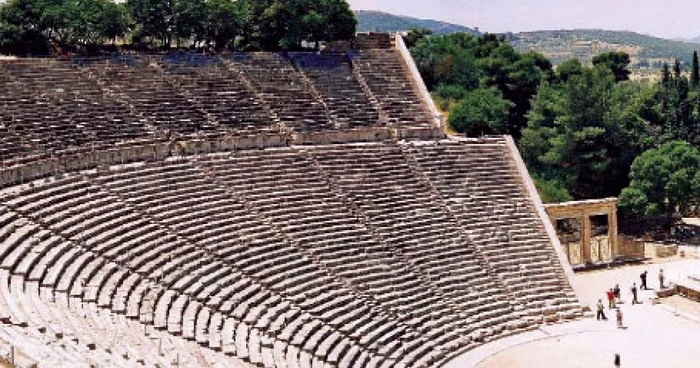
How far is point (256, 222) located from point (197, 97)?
30.8ft

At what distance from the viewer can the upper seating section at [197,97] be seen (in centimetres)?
3061

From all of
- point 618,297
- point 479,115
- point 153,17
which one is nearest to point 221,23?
point 153,17

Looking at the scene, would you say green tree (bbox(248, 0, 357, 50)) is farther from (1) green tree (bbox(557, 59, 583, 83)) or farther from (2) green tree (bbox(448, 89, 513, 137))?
(1) green tree (bbox(557, 59, 583, 83))

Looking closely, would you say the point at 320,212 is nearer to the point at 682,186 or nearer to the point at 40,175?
the point at 40,175

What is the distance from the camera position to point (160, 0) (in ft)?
137

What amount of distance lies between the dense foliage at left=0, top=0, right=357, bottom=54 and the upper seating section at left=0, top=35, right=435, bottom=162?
1876 millimetres

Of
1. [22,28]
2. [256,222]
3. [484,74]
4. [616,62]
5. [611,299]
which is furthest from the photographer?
[616,62]

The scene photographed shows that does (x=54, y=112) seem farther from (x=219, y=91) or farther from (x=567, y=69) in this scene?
(x=567, y=69)

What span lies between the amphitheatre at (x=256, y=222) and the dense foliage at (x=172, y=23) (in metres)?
2.76

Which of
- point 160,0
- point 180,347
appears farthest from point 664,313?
point 160,0

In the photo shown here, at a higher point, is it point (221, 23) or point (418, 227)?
point (221, 23)

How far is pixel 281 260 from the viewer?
27.0 metres

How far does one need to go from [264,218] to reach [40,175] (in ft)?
22.4

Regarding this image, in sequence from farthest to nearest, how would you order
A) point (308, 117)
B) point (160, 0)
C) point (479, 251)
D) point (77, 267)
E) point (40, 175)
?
point (160, 0)
point (308, 117)
point (479, 251)
point (40, 175)
point (77, 267)
